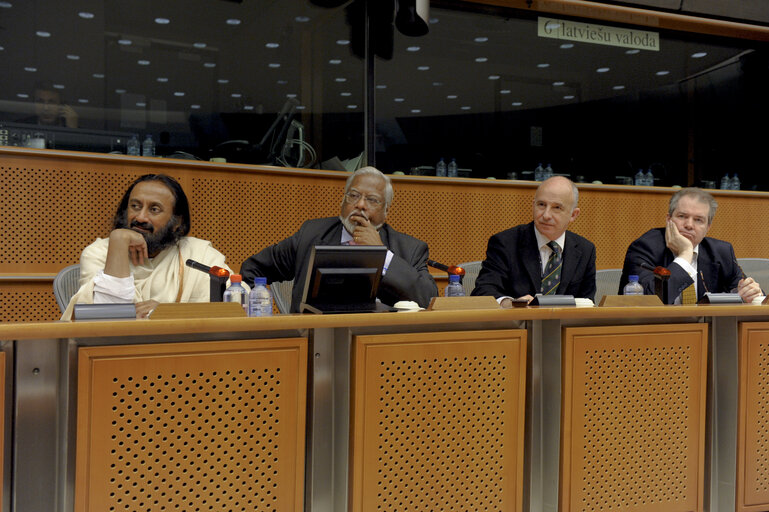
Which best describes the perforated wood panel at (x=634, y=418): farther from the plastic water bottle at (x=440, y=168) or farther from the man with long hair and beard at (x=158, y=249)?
the plastic water bottle at (x=440, y=168)

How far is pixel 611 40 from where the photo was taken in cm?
566

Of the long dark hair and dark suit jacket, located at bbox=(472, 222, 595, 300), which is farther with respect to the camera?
dark suit jacket, located at bbox=(472, 222, 595, 300)

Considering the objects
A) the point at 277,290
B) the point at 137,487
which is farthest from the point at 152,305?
the point at 277,290

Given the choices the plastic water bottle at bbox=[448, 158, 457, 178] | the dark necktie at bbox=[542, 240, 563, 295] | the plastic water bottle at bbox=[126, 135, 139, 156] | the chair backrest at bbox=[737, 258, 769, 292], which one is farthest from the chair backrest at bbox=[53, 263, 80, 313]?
the chair backrest at bbox=[737, 258, 769, 292]

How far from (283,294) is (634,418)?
5.32 feet

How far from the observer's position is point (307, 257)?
2828mm

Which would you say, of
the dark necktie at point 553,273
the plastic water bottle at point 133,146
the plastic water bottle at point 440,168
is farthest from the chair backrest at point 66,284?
the plastic water bottle at point 440,168

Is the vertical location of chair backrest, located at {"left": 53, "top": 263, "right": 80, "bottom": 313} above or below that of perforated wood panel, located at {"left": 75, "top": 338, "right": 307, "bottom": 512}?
above

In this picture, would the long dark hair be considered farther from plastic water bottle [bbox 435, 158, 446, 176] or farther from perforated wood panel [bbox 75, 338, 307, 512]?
plastic water bottle [bbox 435, 158, 446, 176]

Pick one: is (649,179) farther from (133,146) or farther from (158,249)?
(158,249)

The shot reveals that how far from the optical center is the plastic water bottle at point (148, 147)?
4.72m

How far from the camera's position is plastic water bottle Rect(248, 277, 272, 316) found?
2012 mm

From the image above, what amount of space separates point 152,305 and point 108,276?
268mm

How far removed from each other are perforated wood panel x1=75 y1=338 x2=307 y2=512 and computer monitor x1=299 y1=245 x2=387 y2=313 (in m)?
0.25
